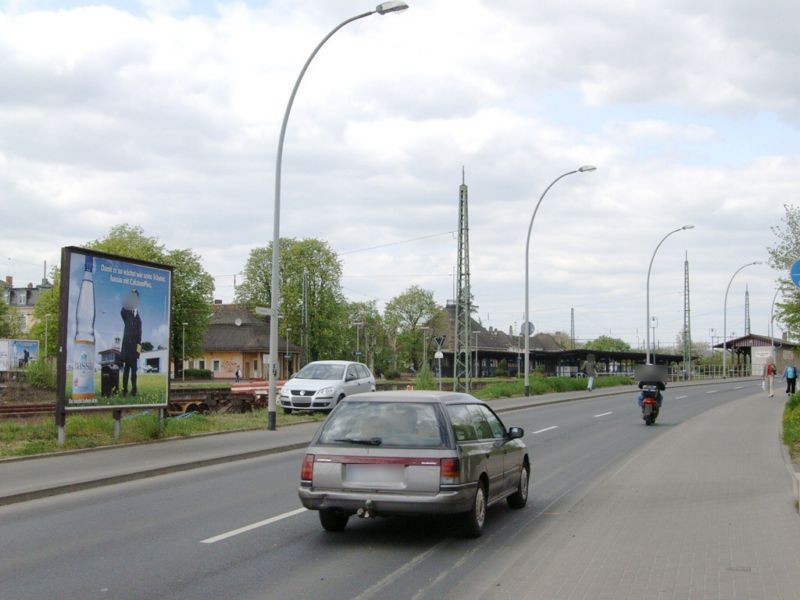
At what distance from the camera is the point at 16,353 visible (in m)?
68.4

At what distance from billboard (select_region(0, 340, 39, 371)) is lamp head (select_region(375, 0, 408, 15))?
50.1 meters

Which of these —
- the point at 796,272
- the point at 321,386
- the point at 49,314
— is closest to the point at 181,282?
the point at 49,314

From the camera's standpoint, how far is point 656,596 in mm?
6539

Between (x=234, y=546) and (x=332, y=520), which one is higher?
(x=332, y=520)

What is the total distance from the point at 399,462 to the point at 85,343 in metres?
10.6

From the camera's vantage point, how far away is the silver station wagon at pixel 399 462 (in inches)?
330

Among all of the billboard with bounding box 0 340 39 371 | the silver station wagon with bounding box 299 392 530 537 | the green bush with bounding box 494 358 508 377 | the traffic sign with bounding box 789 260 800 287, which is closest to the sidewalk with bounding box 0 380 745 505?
the silver station wagon with bounding box 299 392 530 537

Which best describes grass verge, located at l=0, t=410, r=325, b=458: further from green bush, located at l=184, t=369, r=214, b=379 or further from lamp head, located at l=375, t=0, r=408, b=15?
green bush, located at l=184, t=369, r=214, b=379

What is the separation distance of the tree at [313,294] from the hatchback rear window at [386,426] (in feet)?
254

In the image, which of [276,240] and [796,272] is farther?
[276,240]

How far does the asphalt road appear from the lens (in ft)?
23.1

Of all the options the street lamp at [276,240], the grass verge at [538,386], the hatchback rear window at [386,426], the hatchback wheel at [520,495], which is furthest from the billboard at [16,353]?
the hatchback rear window at [386,426]

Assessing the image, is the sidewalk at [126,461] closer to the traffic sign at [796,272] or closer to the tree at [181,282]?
the traffic sign at [796,272]

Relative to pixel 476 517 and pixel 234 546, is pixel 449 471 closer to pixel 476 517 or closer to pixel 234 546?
pixel 476 517
